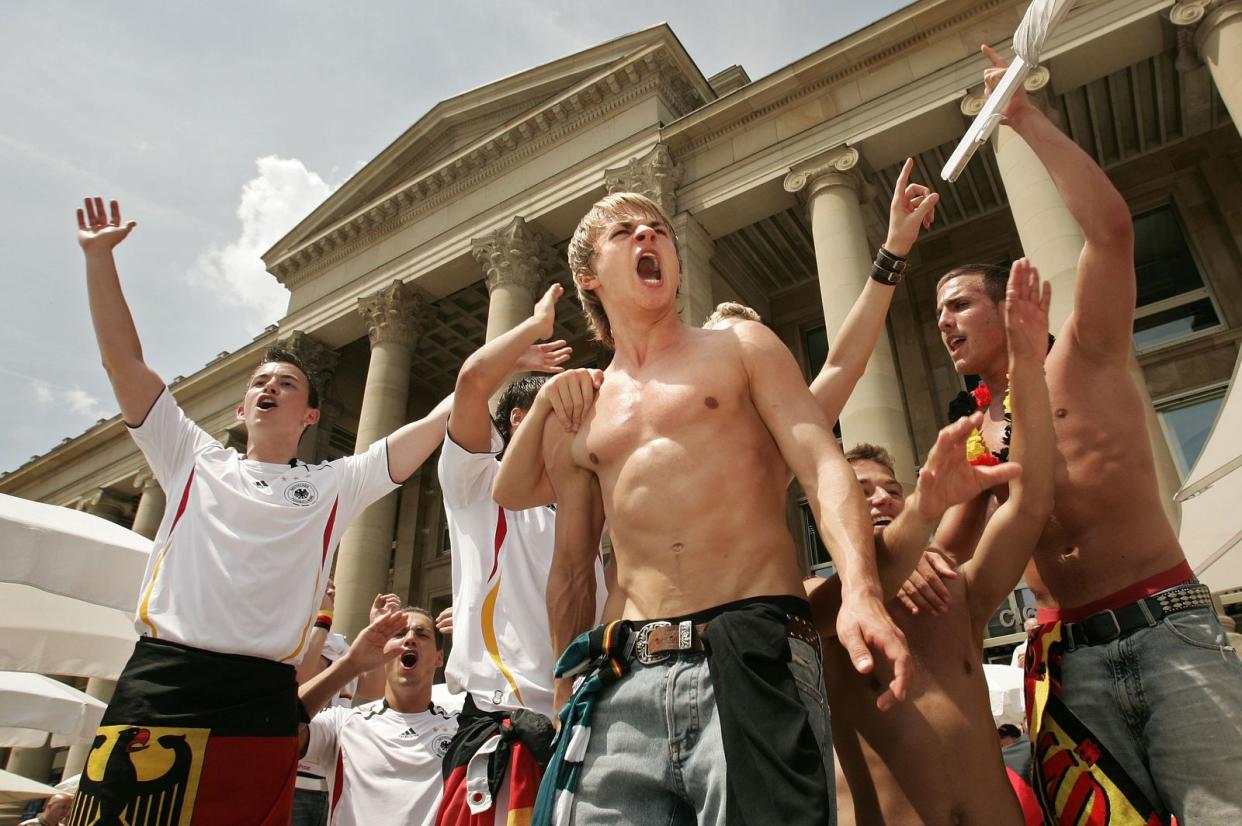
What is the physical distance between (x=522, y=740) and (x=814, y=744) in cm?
163

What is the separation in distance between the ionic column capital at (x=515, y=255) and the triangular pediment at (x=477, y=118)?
290 cm

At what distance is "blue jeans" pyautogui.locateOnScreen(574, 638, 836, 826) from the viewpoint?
Result: 69.1 inches

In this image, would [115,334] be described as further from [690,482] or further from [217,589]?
[690,482]

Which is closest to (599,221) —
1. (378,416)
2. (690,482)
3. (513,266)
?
(690,482)

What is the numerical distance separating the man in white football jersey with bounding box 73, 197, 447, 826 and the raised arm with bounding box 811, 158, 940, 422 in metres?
2.04

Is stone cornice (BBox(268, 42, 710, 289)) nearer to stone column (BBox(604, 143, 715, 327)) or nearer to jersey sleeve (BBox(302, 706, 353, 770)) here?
stone column (BBox(604, 143, 715, 327))

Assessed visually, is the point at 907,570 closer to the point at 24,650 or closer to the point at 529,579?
the point at 529,579

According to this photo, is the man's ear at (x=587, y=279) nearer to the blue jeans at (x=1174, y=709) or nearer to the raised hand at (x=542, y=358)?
the raised hand at (x=542, y=358)

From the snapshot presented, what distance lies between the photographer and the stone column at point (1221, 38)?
11.0 metres

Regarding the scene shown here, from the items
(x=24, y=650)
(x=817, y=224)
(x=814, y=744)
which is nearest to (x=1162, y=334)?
(x=817, y=224)

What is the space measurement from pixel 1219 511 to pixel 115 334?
25.4 ft

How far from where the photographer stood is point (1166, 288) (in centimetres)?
Answer: 1591

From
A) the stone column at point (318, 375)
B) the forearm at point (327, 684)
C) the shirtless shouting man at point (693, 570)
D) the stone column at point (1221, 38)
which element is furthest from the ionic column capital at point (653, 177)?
the shirtless shouting man at point (693, 570)

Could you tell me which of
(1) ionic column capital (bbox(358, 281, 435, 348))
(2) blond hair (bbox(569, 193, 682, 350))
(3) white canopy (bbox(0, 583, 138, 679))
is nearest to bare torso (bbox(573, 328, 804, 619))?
(2) blond hair (bbox(569, 193, 682, 350))
